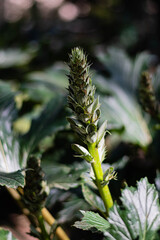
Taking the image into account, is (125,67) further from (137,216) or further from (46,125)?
(137,216)

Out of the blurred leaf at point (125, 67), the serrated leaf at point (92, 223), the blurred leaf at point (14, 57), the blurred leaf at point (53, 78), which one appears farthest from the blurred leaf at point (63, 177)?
the blurred leaf at point (14, 57)

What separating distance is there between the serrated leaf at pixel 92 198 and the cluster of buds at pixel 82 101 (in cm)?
19

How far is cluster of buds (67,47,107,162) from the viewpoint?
1.58 feet

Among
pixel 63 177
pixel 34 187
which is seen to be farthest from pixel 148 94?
pixel 34 187

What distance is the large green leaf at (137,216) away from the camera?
1.72 ft

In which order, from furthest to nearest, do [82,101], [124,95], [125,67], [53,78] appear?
[53,78] → [125,67] → [124,95] → [82,101]

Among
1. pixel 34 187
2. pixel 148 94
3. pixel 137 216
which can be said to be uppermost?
pixel 148 94

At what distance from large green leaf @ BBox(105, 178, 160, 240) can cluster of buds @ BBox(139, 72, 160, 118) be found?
396 millimetres

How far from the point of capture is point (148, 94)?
0.88m

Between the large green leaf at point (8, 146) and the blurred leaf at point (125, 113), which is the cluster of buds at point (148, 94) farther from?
the large green leaf at point (8, 146)

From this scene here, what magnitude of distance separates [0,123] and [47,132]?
15 centimetres

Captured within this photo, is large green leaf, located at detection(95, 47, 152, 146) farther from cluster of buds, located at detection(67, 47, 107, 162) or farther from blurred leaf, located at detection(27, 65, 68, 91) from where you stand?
cluster of buds, located at detection(67, 47, 107, 162)

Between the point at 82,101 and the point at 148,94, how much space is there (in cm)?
45

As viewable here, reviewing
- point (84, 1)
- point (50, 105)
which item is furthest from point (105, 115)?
point (84, 1)
